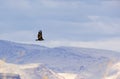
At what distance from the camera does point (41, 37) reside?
86.1 meters

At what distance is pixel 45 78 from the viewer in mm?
85125

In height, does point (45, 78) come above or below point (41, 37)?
below

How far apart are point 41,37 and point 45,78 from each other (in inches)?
229
